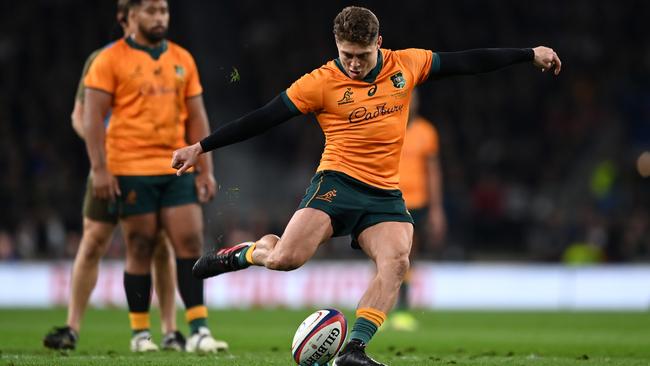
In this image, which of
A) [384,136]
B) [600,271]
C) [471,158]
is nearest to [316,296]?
[600,271]

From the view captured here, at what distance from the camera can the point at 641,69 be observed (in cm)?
2230

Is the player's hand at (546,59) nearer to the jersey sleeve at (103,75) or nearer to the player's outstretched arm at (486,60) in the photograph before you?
the player's outstretched arm at (486,60)

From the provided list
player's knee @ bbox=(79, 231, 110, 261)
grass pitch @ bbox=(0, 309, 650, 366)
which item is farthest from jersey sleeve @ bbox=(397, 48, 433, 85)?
player's knee @ bbox=(79, 231, 110, 261)

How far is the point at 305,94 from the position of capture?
23.3 feet

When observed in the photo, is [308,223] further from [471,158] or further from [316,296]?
[471,158]

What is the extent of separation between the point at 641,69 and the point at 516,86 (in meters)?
2.33

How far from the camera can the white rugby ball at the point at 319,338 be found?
669 cm

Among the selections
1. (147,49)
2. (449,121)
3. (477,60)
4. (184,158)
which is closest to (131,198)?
(147,49)

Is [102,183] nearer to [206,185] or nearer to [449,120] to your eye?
[206,185]

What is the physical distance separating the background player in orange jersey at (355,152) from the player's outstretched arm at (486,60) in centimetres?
15

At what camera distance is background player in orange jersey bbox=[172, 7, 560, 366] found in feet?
22.9

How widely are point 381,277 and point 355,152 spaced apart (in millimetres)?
799

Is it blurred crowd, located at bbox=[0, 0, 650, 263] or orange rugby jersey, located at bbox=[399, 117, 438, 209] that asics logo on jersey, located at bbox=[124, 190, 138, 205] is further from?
blurred crowd, located at bbox=[0, 0, 650, 263]

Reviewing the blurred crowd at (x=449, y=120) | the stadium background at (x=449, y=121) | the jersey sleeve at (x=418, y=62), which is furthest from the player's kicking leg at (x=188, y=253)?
the blurred crowd at (x=449, y=120)
